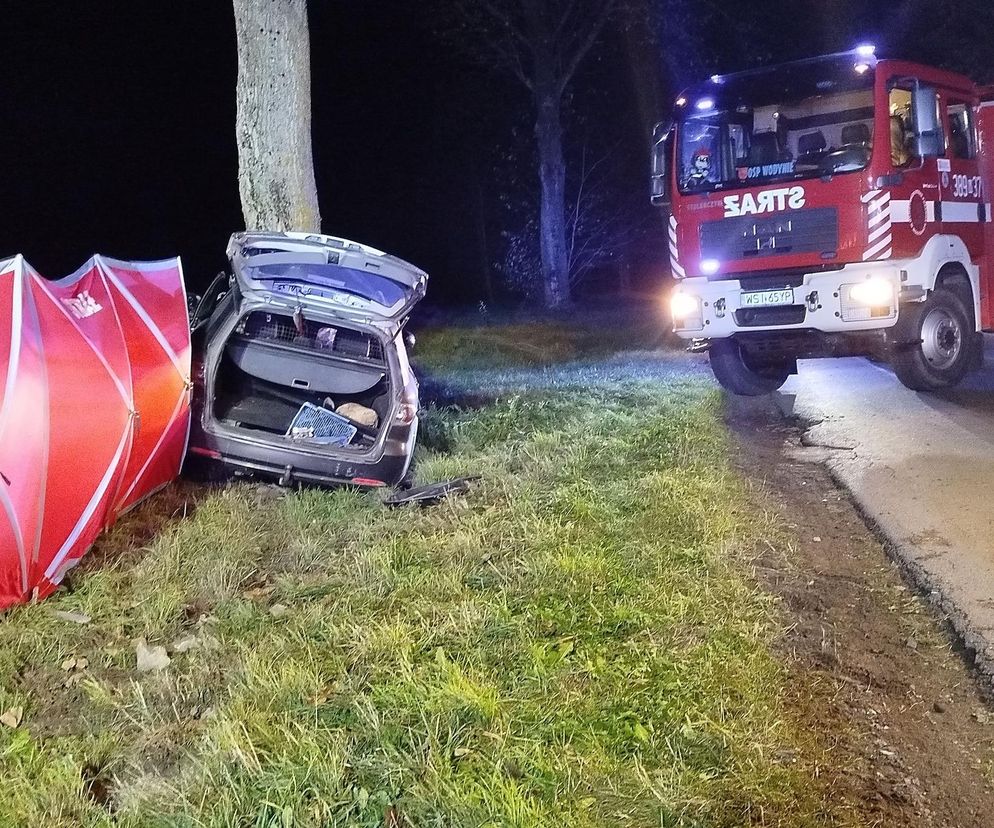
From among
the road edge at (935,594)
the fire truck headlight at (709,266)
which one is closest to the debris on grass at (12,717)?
the road edge at (935,594)

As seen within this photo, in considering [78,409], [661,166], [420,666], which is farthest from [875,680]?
[661,166]

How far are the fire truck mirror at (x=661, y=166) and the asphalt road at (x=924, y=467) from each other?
2398 millimetres

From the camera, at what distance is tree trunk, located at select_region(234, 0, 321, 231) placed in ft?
23.7

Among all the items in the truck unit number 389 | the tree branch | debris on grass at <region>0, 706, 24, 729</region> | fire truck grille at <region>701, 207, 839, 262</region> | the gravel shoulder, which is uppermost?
the tree branch

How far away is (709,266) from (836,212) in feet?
4.15

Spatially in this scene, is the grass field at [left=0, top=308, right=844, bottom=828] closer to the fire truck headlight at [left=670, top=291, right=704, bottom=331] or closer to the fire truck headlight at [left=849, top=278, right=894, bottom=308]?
the fire truck headlight at [left=849, top=278, right=894, bottom=308]

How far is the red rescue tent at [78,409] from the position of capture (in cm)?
411

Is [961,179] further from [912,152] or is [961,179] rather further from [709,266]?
[709,266]

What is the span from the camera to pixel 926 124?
7.31 m

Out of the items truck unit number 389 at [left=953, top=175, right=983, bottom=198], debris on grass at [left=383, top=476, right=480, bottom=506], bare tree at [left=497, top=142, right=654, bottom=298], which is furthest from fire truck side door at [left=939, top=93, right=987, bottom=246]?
bare tree at [left=497, top=142, right=654, bottom=298]

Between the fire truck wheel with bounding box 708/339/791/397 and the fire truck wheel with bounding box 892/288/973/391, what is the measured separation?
1.32 m

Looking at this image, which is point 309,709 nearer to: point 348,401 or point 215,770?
point 215,770

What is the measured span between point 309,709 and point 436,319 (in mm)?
16849

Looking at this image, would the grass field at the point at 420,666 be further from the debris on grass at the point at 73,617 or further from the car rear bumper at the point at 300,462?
the car rear bumper at the point at 300,462
